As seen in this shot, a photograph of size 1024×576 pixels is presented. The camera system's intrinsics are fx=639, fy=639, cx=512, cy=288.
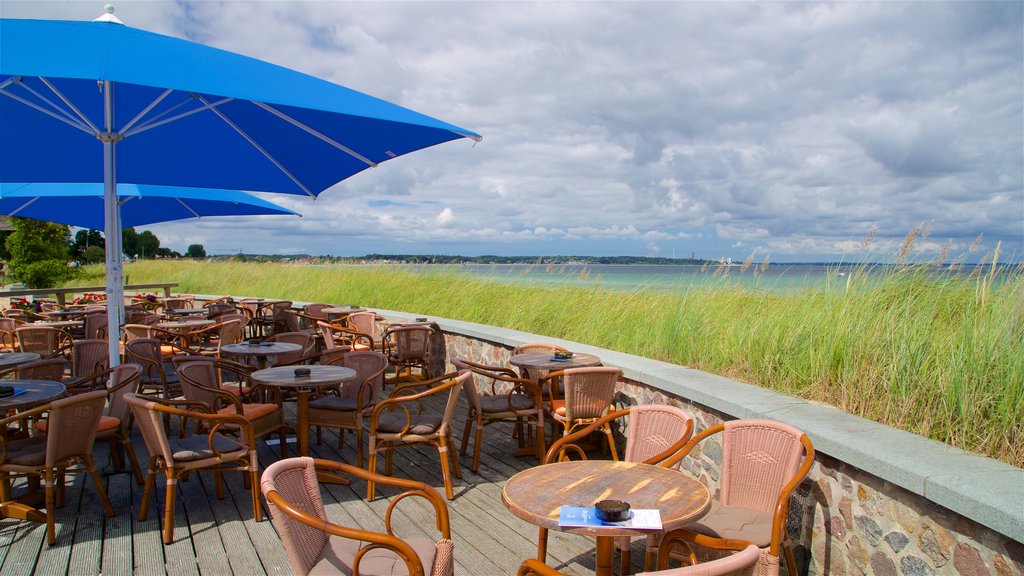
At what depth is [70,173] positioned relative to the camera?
619 centimetres

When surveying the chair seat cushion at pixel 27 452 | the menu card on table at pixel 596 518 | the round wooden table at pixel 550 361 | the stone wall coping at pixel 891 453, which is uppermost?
the stone wall coping at pixel 891 453

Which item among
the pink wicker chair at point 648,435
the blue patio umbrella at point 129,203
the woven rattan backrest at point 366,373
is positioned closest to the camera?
the pink wicker chair at point 648,435

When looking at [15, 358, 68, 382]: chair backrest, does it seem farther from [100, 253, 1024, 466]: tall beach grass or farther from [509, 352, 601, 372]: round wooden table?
[100, 253, 1024, 466]: tall beach grass

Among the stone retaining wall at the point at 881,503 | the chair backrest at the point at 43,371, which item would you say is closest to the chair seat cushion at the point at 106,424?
the chair backrest at the point at 43,371

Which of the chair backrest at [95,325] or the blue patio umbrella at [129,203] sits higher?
the blue patio umbrella at [129,203]

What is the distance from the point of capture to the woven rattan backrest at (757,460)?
9.48 ft

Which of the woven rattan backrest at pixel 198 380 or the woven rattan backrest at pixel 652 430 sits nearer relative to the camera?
the woven rattan backrest at pixel 652 430

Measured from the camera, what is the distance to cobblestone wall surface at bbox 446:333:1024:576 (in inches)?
84.9

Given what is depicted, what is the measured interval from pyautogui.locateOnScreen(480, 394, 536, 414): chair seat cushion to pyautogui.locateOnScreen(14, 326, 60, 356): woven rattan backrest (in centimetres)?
518

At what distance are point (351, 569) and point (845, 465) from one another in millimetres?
2082

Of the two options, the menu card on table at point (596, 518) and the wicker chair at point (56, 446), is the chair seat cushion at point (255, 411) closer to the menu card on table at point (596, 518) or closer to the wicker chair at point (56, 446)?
the wicker chair at point (56, 446)

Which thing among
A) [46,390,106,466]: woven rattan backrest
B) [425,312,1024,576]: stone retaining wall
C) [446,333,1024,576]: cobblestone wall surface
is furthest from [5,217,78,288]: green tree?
[446,333,1024,576]: cobblestone wall surface

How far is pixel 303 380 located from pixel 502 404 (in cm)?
145

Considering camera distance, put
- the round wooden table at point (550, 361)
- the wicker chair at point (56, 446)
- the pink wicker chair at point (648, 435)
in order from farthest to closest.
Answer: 1. the round wooden table at point (550, 361)
2. the wicker chair at point (56, 446)
3. the pink wicker chair at point (648, 435)
